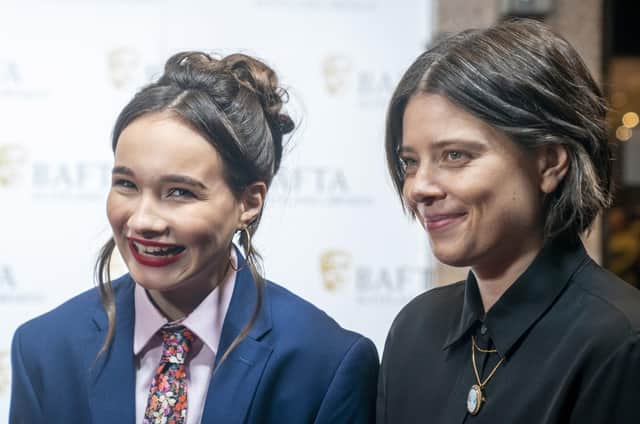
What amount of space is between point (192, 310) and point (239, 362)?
0.14 m

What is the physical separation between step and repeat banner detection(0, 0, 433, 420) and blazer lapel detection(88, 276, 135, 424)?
0.27 m

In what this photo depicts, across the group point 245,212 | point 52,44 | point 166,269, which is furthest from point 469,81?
point 52,44

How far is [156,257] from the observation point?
1668 millimetres

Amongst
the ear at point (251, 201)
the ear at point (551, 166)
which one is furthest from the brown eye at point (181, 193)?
the ear at point (551, 166)

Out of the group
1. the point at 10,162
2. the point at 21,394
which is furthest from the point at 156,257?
the point at 10,162

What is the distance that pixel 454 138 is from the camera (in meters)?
1.52

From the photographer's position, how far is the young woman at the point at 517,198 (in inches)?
58.0

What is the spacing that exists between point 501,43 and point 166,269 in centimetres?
74

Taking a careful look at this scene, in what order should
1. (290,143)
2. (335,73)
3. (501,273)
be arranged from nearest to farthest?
1. (501,273)
2. (290,143)
3. (335,73)

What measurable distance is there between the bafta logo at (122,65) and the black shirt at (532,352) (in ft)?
3.65

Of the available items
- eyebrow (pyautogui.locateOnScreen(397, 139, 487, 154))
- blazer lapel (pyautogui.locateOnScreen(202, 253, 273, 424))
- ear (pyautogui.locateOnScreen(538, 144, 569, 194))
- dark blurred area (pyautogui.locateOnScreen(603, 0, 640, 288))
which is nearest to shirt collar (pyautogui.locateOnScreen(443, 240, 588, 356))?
ear (pyautogui.locateOnScreen(538, 144, 569, 194))

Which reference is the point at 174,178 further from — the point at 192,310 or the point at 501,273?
the point at 501,273

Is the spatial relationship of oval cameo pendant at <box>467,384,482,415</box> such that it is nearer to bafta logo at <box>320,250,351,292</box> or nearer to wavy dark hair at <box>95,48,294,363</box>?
wavy dark hair at <box>95,48,294,363</box>

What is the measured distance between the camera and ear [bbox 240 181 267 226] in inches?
69.6
